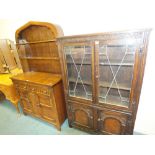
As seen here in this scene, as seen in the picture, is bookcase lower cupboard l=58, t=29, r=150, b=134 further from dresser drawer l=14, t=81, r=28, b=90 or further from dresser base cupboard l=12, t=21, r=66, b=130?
dresser drawer l=14, t=81, r=28, b=90

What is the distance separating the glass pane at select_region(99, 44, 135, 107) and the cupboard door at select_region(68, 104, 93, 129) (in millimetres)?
325

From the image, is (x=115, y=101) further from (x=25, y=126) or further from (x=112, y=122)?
(x=25, y=126)

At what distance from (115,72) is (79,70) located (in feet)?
1.62

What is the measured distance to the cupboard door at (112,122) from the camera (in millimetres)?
1413

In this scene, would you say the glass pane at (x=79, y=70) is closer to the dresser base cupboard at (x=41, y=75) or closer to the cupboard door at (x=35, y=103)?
the dresser base cupboard at (x=41, y=75)

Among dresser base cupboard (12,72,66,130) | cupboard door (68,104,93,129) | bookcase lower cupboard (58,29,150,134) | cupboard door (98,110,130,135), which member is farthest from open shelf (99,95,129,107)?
dresser base cupboard (12,72,66,130)

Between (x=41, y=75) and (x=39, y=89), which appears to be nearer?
(x=39, y=89)

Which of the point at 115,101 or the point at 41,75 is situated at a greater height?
the point at 41,75

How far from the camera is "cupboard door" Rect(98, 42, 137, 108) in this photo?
1.23 meters

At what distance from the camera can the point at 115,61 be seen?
4.33 feet

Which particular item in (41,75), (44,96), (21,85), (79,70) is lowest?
(44,96)

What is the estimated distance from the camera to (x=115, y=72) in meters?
1.36
